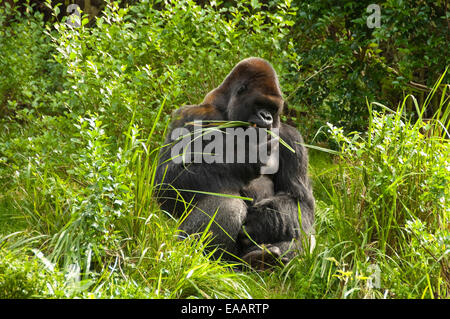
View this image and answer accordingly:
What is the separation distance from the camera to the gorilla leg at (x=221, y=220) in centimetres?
429

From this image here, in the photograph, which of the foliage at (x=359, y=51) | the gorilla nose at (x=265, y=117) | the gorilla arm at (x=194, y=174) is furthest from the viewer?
the foliage at (x=359, y=51)

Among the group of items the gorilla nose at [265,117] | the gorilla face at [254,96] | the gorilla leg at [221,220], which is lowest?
the gorilla leg at [221,220]

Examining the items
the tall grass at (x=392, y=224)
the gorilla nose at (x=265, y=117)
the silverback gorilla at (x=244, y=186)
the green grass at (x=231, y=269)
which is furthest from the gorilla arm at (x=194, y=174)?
the tall grass at (x=392, y=224)

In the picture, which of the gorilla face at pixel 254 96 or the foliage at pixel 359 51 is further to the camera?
the foliage at pixel 359 51

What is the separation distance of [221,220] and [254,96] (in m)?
0.80

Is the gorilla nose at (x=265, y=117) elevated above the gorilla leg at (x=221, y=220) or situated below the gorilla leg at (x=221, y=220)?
above

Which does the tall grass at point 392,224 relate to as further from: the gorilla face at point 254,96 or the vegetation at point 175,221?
the gorilla face at point 254,96

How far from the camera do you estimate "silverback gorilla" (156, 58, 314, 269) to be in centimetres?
427

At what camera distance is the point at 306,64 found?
20.2ft

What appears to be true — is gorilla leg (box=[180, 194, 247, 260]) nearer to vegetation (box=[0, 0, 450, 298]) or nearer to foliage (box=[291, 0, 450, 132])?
vegetation (box=[0, 0, 450, 298])

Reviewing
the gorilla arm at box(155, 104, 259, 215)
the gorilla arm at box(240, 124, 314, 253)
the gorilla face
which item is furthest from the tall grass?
the gorilla arm at box(155, 104, 259, 215)

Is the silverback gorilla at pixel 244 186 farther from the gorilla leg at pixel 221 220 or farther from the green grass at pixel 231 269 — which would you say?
the green grass at pixel 231 269

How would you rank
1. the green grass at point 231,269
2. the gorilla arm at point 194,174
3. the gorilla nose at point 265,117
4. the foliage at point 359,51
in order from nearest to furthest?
the green grass at point 231,269 < the gorilla nose at point 265,117 < the gorilla arm at point 194,174 < the foliage at point 359,51
